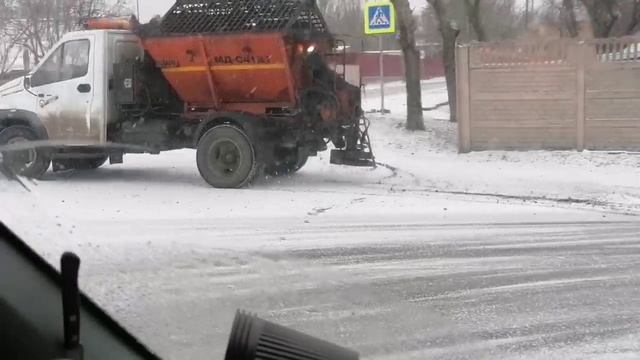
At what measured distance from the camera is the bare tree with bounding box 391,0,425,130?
61.4 feet

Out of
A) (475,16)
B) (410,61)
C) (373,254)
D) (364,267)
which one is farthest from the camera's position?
(475,16)

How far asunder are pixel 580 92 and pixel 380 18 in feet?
15.7

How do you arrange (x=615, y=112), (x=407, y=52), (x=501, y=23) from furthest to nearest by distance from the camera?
(x=501, y=23) → (x=407, y=52) → (x=615, y=112)

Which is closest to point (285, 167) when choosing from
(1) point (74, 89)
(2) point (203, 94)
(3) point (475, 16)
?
(2) point (203, 94)

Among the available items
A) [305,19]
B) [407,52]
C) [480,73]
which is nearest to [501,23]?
[407,52]

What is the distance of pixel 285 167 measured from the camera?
44.7 feet

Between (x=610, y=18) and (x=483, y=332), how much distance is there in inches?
742

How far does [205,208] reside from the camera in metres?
10.6

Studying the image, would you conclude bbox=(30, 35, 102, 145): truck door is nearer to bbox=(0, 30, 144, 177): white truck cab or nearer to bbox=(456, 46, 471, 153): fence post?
bbox=(0, 30, 144, 177): white truck cab

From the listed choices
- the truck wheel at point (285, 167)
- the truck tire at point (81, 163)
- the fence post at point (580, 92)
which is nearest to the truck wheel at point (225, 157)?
the truck wheel at point (285, 167)

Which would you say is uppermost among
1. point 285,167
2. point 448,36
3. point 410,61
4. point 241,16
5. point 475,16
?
point 475,16

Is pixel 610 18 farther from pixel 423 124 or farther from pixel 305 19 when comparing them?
pixel 305 19

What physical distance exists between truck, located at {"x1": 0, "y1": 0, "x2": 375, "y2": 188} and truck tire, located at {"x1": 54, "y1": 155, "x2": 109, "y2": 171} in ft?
1.22

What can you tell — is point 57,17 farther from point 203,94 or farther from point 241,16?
point 241,16
